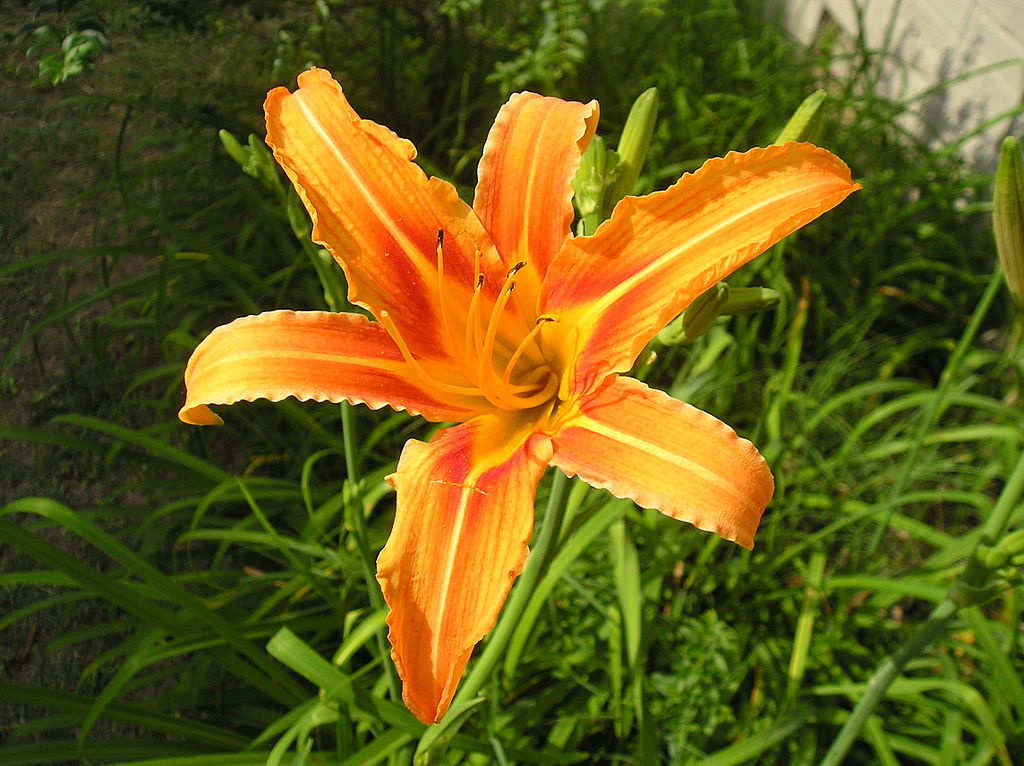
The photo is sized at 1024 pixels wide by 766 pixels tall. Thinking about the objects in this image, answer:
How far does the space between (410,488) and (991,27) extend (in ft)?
8.95

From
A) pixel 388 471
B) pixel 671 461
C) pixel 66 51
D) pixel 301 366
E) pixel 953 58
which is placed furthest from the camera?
pixel 953 58

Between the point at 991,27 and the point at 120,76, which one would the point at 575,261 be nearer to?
the point at 120,76

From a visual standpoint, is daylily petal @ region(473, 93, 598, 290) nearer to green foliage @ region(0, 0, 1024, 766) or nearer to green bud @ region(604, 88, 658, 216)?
green bud @ region(604, 88, 658, 216)

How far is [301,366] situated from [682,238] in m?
0.43

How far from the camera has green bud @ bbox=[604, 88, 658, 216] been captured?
1096mm

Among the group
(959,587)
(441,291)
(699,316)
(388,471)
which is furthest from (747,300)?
(388,471)

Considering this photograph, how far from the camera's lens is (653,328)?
88cm

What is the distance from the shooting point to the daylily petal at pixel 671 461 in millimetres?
785

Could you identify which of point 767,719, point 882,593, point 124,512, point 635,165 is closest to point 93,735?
point 124,512

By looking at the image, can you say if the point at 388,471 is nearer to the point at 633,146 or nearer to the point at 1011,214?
the point at 633,146

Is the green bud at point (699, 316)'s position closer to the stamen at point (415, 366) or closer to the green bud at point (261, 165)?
the stamen at point (415, 366)

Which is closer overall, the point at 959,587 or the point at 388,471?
the point at 959,587

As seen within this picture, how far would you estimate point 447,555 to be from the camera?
819mm

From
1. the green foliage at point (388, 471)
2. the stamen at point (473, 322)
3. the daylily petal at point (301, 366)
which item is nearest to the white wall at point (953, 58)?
the green foliage at point (388, 471)
